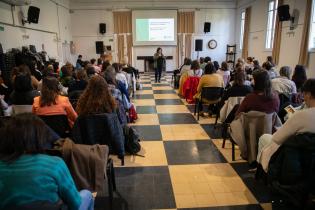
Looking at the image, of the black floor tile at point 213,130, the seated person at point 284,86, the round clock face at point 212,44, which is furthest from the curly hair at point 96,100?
the round clock face at point 212,44

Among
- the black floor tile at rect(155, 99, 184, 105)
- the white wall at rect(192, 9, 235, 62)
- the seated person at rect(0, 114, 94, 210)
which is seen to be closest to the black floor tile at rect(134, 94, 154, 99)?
the black floor tile at rect(155, 99, 184, 105)

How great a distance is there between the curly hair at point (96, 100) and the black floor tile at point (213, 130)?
7.01 feet

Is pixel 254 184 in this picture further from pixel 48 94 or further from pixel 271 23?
pixel 271 23

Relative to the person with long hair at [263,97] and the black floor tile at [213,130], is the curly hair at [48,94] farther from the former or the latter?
the black floor tile at [213,130]

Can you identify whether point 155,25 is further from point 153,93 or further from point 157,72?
point 153,93

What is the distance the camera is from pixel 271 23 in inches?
365

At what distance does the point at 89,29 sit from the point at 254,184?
12.4m

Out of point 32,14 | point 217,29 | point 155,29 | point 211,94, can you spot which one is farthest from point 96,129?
point 217,29

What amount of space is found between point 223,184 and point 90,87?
1.70 meters

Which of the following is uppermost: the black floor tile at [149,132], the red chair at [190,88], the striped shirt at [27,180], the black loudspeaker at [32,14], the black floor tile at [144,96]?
the black loudspeaker at [32,14]

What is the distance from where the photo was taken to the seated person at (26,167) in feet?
3.50

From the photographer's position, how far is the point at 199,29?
13273 millimetres

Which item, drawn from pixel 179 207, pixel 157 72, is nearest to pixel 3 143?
pixel 179 207

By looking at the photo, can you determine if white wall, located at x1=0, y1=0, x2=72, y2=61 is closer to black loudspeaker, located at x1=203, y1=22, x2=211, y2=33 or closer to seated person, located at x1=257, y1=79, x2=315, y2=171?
seated person, located at x1=257, y1=79, x2=315, y2=171
